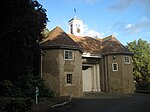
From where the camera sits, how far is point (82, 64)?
37219 millimetres

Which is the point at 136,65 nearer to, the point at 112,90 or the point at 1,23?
the point at 112,90

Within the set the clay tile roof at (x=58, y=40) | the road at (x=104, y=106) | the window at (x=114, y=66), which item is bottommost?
the road at (x=104, y=106)

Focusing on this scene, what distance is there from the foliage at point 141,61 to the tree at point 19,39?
89.4ft

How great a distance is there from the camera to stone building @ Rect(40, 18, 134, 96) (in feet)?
97.7

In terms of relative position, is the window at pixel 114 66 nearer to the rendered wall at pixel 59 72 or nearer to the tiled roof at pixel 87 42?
the tiled roof at pixel 87 42

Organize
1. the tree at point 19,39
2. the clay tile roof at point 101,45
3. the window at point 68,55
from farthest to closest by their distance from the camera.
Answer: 1. the clay tile roof at point 101,45
2. the window at point 68,55
3. the tree at point 19,39

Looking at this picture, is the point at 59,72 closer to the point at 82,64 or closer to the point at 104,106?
the point at 82,64

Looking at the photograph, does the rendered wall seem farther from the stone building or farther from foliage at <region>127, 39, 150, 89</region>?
foliage at <region>127, 39, 150, 89</region>

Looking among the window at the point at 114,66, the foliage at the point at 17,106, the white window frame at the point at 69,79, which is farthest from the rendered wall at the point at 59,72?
the foliage at the point at 17,106

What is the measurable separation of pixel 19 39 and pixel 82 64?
688 inches

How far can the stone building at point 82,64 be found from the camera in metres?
29.8

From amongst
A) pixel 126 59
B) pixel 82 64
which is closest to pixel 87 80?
pixel 82 64

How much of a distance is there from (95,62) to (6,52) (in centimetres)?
2036

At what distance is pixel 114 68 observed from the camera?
37.0 m
